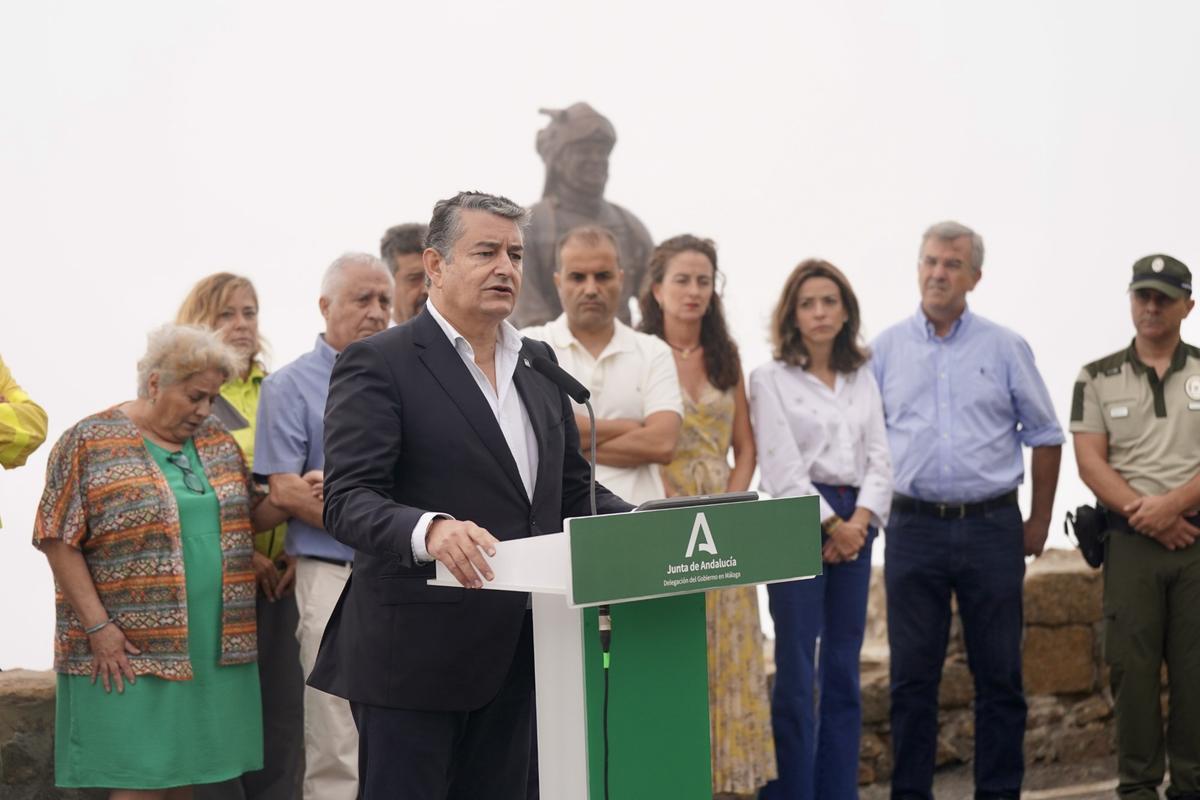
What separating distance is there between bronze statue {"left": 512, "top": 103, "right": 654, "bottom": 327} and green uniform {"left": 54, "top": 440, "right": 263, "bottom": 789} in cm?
330

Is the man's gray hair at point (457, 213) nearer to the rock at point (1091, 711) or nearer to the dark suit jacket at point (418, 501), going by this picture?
the dark suit jacket at point (418, 501)

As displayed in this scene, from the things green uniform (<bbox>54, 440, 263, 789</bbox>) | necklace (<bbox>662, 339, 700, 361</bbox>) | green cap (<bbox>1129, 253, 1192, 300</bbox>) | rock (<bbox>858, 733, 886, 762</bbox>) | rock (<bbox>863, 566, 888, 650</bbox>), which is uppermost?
green cap (<bbox>1129, 253, 1192, 300</bbox>)

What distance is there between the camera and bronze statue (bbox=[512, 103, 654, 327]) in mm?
6809

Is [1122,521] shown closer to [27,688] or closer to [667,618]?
[667,618]

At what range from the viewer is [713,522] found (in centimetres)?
237

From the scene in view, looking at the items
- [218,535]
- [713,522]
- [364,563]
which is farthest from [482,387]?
[218,535]

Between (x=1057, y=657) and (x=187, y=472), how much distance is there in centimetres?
372

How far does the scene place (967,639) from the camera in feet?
16.0

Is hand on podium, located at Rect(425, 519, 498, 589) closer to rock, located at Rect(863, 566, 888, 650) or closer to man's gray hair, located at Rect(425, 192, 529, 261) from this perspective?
man's gray hair, located at Rect(425, 192, 529, 261)

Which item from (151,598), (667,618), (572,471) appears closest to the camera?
(667,618)

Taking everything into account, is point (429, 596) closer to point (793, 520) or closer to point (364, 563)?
point (364, 563)

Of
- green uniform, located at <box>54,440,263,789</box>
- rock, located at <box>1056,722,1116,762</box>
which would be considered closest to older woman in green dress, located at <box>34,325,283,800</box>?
green uniform, located at <box>54,440,263,789</box>

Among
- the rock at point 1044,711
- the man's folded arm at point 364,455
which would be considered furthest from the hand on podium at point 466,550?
the rock at point 1044,711

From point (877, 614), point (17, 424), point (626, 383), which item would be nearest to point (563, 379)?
point (17, 424)
